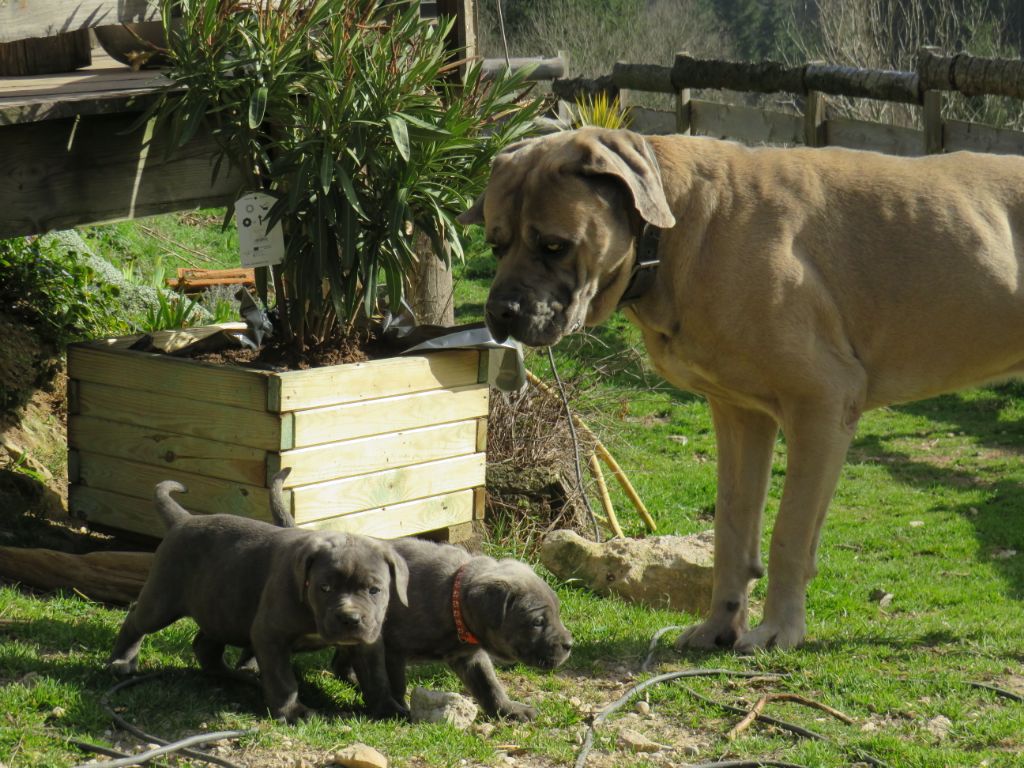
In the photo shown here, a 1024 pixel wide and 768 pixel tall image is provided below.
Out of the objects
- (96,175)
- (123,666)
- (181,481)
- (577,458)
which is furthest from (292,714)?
(577,458)

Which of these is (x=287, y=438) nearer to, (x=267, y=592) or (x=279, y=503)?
(x=279, y=503)

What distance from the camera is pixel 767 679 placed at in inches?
191

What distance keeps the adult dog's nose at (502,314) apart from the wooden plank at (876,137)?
26.5 feet

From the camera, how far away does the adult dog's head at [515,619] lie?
435 cm

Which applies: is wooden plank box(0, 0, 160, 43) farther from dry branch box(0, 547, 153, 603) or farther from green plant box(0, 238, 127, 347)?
dry branch box(0, 547, 153, 603)

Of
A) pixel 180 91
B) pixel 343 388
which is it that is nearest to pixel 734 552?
pixel 343 388

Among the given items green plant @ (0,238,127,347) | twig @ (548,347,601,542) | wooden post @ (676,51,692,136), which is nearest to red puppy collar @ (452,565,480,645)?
twig @ (548,347,601,542)

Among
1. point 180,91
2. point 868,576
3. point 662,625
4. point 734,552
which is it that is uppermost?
point 180,91

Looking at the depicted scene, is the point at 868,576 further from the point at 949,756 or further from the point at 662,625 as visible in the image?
the point at 949,756

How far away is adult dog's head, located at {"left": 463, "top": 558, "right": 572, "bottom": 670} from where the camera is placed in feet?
14.3

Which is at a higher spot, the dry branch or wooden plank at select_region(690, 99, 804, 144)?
wooden plank at select_region(690, 99, 804, 144)

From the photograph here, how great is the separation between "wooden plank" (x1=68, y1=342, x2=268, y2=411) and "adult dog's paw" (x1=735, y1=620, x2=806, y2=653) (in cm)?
224

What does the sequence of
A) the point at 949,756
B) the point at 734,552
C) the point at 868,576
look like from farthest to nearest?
1. the point at 868,576
2. the point at 734,552
3. the point at 949,756

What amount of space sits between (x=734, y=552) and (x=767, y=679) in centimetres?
70
